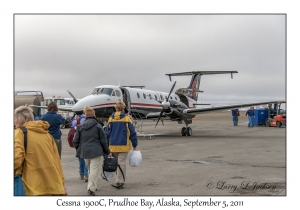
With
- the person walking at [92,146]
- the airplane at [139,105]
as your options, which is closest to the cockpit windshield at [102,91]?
the airplane at [139,105]

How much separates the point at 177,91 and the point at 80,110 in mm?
11227

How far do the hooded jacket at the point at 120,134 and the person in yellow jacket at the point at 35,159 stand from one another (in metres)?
3.47

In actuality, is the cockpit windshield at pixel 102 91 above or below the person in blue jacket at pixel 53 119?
above

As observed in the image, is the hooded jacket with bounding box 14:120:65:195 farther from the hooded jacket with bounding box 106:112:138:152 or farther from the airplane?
the airplane

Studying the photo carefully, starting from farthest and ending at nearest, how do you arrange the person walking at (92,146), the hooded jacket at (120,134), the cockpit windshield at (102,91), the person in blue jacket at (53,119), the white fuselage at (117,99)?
1. the cockpit windshield at (102,91)
2. the white fuselage at (117,99)
3. the person in blue jacket at (53,119)
4. the hooded jacket at (120,134)
5. the person walking at (92,146)

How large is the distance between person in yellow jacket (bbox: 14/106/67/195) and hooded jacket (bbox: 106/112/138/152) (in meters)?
3.47

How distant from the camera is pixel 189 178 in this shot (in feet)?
28.5

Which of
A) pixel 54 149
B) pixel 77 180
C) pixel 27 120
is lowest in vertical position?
pixel 77 180

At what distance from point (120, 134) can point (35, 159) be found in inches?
149

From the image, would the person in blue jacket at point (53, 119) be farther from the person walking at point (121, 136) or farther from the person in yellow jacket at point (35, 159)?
the person in yellow jacket at point (35, 159)

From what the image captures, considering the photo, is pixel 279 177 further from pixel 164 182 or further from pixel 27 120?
pixel 27 120

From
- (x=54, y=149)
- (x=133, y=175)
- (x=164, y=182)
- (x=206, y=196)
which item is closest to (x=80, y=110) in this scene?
(x=133, y=175)

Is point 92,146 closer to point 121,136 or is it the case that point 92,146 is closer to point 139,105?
point 121,136

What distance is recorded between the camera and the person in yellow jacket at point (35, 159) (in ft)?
14.2
